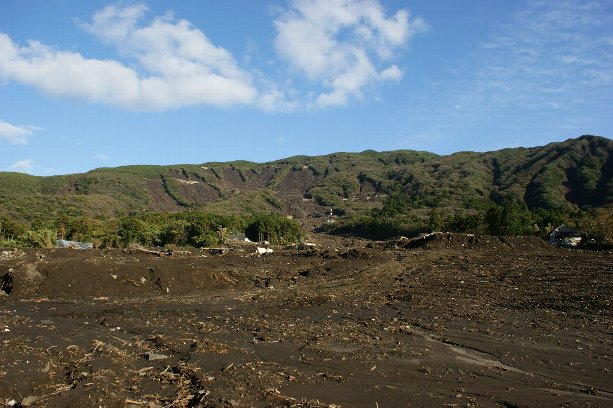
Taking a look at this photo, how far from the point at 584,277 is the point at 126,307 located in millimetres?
20574

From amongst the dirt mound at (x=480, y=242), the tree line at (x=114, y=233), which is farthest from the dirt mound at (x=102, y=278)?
the tree line at (x=114, y=233)

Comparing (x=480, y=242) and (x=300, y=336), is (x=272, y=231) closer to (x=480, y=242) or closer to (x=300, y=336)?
(x=480, y=242)

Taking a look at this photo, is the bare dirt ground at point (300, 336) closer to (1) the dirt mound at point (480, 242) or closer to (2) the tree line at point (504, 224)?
(1) the dirt mound at point (480, 242)

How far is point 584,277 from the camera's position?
879 inches

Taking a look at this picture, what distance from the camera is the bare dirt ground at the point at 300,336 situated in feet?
26.1

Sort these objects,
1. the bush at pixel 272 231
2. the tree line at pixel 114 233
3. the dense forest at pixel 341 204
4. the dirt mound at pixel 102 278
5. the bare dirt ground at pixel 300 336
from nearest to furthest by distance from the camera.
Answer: the bare dirt ground at pixel 300 336 < the dirt mound at pixel 102 278 < the tree line at pixel 114 233 < the dense forest at pixel 341 204 < the bush at pixel 272 231

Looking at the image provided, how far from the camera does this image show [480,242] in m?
40.5

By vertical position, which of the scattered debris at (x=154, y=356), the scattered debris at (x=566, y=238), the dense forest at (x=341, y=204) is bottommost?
the scattered debris at (x=566, y=238)

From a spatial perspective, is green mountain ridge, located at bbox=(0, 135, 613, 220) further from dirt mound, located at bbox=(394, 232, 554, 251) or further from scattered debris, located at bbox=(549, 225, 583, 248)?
dirt mound, located at bbox=(394, 232, 554, 251)

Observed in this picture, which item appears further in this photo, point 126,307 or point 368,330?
point 126,307

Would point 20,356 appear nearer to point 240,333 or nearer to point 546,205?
point 240,333

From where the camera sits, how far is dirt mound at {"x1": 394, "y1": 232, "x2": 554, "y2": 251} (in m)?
39.6

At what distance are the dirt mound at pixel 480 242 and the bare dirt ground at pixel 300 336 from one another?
13.2 m

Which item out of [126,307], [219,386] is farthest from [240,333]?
[126,307]
